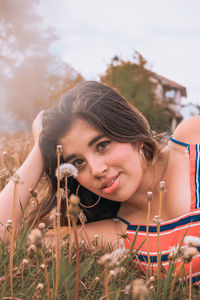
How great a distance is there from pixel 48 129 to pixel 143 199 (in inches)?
37.6

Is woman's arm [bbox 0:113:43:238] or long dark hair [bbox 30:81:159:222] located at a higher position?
long dark hair [bbox 30:81:159:222]

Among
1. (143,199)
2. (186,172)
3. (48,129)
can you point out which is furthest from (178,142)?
(48,129)

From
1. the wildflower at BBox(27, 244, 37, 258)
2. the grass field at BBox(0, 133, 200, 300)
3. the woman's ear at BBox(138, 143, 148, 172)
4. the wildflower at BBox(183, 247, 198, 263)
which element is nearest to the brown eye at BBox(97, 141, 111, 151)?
the woman's ear at BBox(138, 143, 148, 172)

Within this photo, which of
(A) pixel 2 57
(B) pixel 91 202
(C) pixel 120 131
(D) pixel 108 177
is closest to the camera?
(D) pixel 108 177

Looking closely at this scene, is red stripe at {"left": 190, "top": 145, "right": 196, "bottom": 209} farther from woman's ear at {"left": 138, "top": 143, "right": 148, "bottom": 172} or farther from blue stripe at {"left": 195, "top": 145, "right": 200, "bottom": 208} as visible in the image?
woman's ear at {"left": 138, "top": 143, "right": 148, "bottom": 172}

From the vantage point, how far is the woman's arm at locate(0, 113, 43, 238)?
107 inches

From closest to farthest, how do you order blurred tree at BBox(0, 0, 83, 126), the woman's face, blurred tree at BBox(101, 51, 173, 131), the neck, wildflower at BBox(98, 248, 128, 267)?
1. wildflower at BBox(98, 248, 128, 267)
2. the woman's face
3. the neck
4. blurred tree at BBox(101, 51, 173, 131)
5. blurred tree at BBox(0, 0, 83, 126)

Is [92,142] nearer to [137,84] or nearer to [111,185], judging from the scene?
[111,185]

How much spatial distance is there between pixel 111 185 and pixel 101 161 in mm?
182

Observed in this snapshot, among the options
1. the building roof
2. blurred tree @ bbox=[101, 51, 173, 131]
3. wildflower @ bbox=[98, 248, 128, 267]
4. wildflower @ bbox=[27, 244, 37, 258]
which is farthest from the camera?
the building roof

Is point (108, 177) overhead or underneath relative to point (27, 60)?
underneath

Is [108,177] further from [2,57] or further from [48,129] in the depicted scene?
[2,57]

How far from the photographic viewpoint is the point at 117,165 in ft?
8.43

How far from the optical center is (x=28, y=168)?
2986 millimetres
